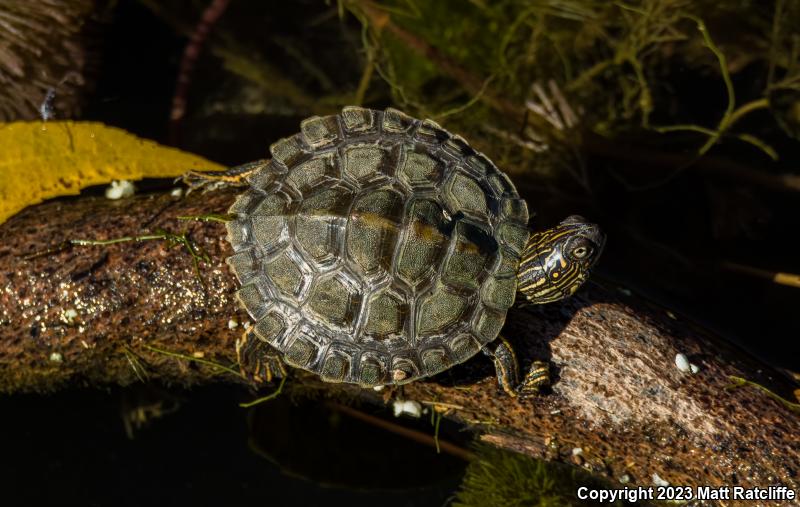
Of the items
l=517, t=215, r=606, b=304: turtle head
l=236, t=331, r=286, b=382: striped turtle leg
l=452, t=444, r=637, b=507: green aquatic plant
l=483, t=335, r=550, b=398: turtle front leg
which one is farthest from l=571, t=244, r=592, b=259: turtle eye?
l=236, t=331, r=286, b=382: striped turtle leg

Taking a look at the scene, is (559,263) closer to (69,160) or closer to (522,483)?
(522,483)

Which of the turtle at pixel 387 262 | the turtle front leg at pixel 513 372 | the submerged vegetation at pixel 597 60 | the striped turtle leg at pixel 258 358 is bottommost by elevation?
the striped turtle leg at pixel 258 358

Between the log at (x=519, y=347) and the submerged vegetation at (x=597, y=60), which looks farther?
the submerged vegetation at (x=597, y=60)

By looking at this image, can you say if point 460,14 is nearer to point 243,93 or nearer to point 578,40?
point 578,40

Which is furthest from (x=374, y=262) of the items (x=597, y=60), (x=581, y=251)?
(x=597, y=60)

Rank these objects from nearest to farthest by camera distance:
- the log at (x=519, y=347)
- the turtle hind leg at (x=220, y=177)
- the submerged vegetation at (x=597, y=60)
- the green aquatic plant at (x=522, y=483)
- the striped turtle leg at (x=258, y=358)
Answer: the log at (x=519, y=347) → the striped turtle leg at (x=258, y=358) → the turtle hind leg at (x=220, y=177) → the green aquatic plant at (x=522, y=483) → the submerged vegetation at (x=597, y=60)

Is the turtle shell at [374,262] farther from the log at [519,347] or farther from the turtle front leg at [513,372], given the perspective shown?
the log at [519,347]
